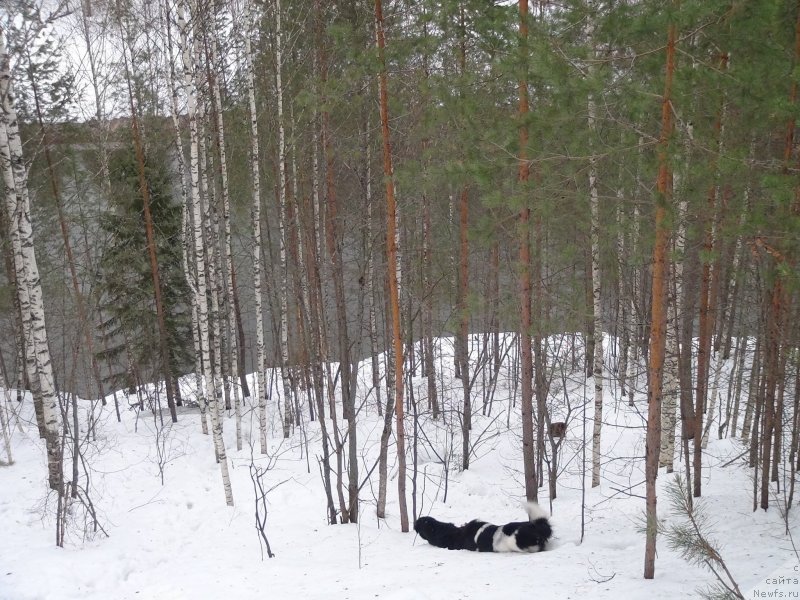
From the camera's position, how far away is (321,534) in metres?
8.29

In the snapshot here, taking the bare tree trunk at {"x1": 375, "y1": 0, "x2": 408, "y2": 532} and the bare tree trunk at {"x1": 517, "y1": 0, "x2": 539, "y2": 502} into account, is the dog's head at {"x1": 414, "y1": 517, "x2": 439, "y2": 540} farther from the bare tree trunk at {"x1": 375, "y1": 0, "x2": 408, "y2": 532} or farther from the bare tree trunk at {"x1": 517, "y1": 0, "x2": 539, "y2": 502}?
the bare tree trunk at {"x1": 517, "y1": 0, "x2": 539, "y2": 502}

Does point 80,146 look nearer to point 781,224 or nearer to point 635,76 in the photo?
point 635,76

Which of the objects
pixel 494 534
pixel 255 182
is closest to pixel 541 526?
pixel 494 534

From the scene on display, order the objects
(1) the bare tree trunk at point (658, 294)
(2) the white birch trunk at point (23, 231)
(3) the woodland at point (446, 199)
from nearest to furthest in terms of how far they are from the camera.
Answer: (1) the bare tree trunk at point (658, 294), (3) the woodland at point (446, 199), (2) the white birch trunk at point (23, 231)

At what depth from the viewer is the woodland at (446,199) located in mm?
4957

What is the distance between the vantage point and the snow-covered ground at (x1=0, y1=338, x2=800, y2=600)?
219 inches

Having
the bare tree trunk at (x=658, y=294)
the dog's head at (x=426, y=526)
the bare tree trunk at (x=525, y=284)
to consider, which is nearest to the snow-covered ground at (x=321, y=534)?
the dog's head at (x=426, y=526)

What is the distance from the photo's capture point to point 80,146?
546 inches

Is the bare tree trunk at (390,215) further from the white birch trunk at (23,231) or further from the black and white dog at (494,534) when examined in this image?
the white birch trunk at (23,231)

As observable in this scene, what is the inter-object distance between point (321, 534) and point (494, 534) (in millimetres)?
2735

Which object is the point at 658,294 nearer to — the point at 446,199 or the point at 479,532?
the point at 479,532

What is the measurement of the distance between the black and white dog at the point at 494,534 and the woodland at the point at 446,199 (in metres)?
0.85

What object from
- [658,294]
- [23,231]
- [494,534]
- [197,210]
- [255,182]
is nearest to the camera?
[658,294]

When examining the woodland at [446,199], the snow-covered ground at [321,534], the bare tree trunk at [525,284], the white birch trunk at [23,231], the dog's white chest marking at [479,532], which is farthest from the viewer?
the dog's white chest marking at [479,532]
